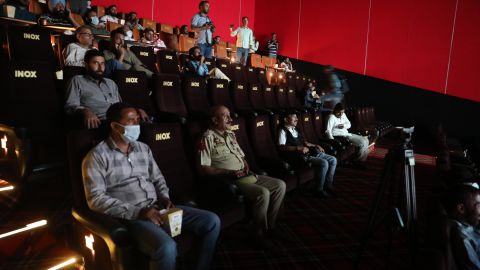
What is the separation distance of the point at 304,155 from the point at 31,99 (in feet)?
6.96

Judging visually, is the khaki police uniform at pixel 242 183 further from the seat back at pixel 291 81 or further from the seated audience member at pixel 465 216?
the seat back at pixel 291 81

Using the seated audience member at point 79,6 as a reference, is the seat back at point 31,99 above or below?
below

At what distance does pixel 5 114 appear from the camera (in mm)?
1912

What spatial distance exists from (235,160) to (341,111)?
2.43m

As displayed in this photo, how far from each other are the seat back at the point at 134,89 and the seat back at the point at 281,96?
7.99ft

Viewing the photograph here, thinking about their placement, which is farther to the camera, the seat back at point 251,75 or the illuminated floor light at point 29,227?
the seat back at point 251,75

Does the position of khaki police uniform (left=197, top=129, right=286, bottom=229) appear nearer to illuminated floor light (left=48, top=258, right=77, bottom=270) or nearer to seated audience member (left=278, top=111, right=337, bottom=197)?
seated audience member (left=278, top=111, right=337, bottom=197)

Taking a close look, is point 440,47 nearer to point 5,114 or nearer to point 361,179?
point 361,179

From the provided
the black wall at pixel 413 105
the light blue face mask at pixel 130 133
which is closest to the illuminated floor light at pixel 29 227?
the light blue face mask at pixel 130 133

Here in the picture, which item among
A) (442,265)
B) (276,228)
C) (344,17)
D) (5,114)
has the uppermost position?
(344,17)

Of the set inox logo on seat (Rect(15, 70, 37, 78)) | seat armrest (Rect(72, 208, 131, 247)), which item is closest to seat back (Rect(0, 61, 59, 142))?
inox logo on seat (Rect(15, 70, 37, 78))

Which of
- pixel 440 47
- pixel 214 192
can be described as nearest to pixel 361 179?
pixel 214 192

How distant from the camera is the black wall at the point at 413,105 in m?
6.49

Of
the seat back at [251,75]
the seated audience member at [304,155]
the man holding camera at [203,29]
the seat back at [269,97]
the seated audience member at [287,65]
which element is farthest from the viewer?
the seated audience member at [287,65]
